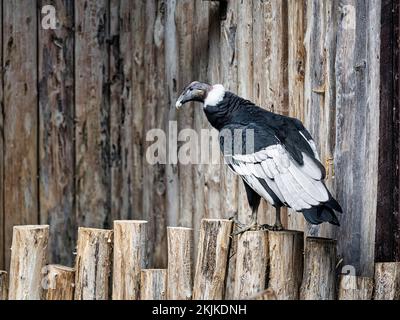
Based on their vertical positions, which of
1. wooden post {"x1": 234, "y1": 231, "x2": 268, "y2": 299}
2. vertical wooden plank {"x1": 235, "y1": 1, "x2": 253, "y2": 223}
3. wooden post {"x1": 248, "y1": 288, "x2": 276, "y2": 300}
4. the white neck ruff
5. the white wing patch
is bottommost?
wooden post {"x1": 248, "y1": 288, "x2": 276, "y2": 300}

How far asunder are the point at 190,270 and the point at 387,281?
2.66 ft

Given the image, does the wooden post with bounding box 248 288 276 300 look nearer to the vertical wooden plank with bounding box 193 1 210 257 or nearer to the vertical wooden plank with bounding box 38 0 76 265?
the vertical wooden plank with bounding box 193 1 210 257

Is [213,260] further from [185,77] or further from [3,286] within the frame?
[185,77]

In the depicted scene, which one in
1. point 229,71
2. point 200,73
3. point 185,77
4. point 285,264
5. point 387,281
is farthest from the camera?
point 185,77

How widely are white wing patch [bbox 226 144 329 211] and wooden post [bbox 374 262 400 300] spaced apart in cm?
35

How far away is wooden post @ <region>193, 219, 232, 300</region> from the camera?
3928 mm

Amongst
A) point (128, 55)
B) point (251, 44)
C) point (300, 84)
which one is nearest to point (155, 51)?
point (128, 55)

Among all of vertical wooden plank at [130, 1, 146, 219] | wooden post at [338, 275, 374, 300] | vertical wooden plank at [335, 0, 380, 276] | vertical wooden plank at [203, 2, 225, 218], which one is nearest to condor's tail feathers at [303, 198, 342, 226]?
wooden post at [338, 275, 374, 300]

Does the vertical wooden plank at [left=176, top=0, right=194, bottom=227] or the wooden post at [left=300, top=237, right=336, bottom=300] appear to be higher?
the vertical wooden plank at [left=176, top=0, right=194, bottom=227]

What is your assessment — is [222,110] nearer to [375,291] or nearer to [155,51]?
[375,291]

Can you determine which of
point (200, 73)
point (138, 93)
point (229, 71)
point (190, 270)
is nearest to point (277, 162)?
point (190, 270)

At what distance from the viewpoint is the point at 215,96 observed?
4.57 metres

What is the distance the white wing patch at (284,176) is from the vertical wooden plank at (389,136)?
39cm

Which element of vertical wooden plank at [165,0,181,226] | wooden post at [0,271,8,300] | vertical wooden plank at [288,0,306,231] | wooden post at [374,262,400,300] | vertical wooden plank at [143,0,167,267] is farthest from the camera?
vertical wooden plank at [143,0,167,267]
